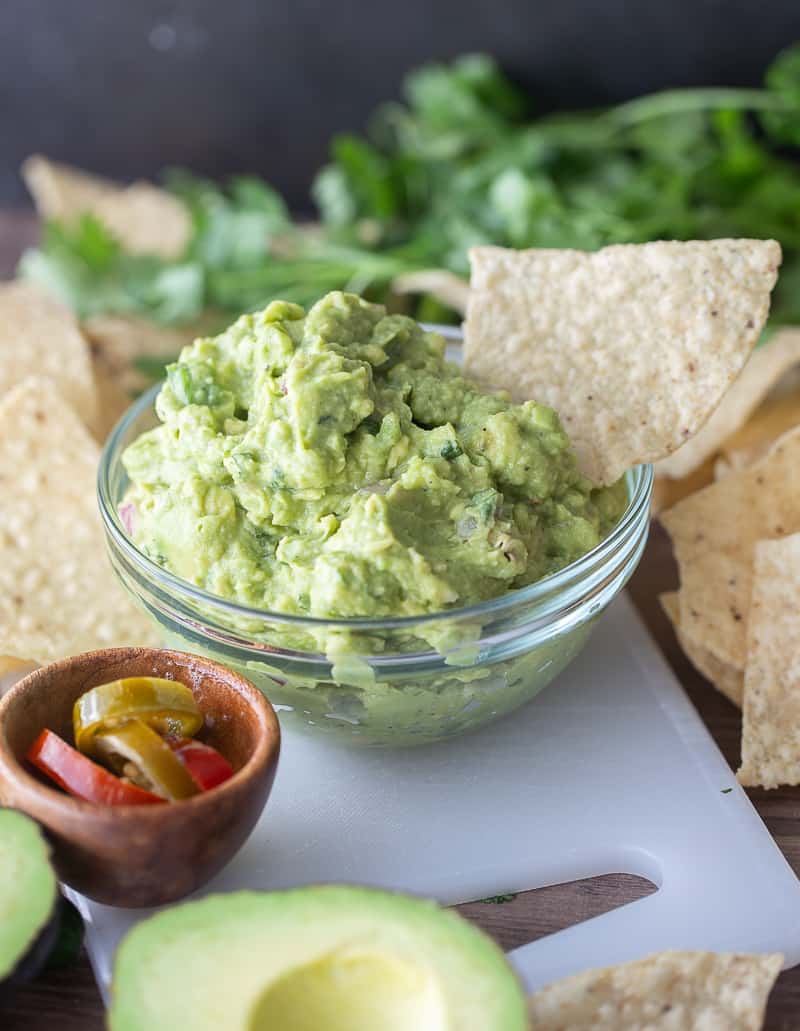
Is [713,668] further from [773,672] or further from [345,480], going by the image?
[345,480]

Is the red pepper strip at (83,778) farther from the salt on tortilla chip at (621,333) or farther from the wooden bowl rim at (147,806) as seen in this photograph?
the salt on tortilla chip at (621,333)

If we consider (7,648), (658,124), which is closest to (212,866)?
(7,648)

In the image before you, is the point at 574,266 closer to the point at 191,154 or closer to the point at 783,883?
the point at 783,883

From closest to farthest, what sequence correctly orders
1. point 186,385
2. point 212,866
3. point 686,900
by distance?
point 212,866 < point 686,900 < point 186,385

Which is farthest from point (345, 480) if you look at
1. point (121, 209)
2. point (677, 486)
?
point (121, 209)

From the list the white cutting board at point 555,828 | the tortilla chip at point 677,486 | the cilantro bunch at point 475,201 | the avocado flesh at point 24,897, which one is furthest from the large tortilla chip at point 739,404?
the avocado flesh at point 24,897

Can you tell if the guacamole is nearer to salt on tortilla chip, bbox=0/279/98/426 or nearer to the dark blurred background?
salt on tortilla chip, bbox=0/279/98/426
